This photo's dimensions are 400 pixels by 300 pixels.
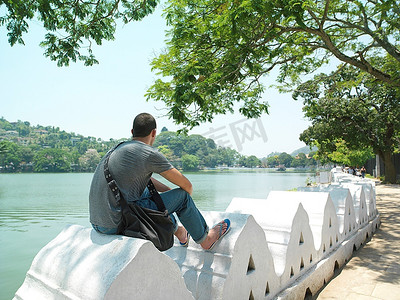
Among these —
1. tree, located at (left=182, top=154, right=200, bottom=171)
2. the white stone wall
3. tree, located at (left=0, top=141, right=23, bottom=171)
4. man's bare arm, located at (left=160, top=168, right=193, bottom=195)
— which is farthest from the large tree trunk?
tree, located at (left=0, top=141, right=23, bottom=171)

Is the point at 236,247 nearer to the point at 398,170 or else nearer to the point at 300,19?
the point at 300,19

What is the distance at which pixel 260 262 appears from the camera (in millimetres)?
2812

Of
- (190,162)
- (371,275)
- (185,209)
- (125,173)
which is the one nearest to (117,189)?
(125,173)

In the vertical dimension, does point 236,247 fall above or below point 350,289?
above

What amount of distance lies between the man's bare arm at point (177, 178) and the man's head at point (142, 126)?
343 millimetres

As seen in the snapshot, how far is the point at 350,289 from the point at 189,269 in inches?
96.7

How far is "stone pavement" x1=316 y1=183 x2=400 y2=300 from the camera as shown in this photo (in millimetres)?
3779

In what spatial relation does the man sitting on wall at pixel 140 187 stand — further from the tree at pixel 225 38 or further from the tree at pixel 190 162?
the tree at pixel 190 162

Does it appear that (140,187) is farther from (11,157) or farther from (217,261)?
(11,157)

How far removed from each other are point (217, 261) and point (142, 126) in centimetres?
115

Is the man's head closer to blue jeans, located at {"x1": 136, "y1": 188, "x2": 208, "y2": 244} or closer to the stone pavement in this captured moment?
blue jeans, located at {"x1": 136, "y1": 188, "x2": 208, "y2": 244}

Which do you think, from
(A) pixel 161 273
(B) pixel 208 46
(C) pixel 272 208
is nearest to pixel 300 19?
(B) pixel 208 46

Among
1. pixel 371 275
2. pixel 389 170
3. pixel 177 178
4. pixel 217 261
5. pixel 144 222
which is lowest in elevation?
pixel 371 275

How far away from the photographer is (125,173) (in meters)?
2.18
